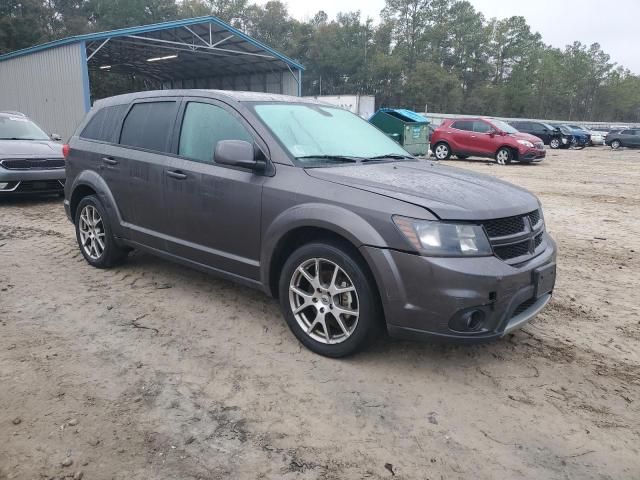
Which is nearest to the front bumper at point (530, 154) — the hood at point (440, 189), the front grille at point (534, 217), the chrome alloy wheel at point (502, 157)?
the chrome alloy wheel at point (502, 157)

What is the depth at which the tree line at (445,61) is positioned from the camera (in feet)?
253

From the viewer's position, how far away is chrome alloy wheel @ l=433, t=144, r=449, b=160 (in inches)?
767

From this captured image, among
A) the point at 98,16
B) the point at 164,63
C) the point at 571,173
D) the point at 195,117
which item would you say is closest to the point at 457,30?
the point at 98,16

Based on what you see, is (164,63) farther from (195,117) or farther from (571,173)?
(195,117)

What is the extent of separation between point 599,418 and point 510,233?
115 cm

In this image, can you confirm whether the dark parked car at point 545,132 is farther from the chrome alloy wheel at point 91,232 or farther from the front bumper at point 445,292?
the front bumper at point 445,292

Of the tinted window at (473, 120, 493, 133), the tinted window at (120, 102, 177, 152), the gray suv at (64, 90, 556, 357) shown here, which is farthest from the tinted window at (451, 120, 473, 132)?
the tinted window at (120, 102, 177, 152)

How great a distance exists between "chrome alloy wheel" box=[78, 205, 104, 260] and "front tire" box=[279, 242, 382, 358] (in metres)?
2.50

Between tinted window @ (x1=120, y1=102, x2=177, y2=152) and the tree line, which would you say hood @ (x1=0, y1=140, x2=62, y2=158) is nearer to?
tinted window @ (x1=120, y1=102, x2=177, y2=152)

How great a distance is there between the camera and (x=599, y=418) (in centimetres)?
279

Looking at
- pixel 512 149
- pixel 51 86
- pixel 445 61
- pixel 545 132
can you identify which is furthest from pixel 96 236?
pixel 445 61

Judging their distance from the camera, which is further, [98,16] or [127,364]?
[98,16]

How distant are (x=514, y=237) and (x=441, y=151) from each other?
56.7ft

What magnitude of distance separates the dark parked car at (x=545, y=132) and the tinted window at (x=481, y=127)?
1091 centimetres
